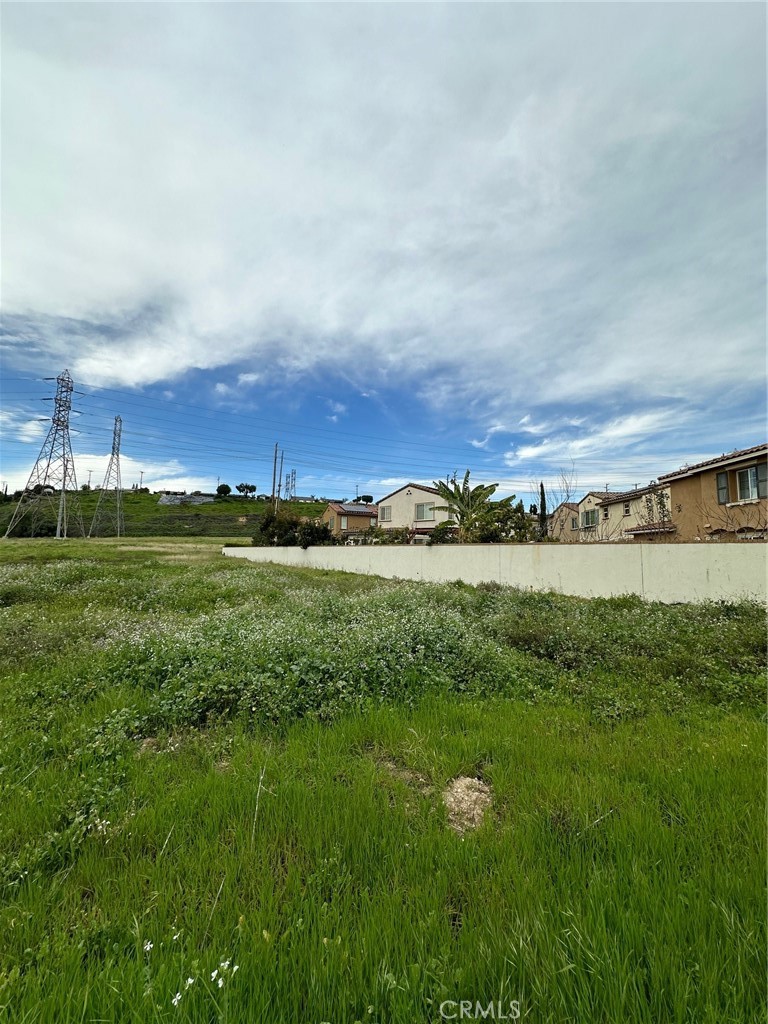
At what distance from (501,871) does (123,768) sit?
273 cm

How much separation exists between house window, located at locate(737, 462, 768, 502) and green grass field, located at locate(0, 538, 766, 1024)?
19.2 metres

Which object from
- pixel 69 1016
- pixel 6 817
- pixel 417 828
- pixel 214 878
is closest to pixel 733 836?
pixel 417 828

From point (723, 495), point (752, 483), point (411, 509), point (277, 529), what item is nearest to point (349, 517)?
point (411, 509)

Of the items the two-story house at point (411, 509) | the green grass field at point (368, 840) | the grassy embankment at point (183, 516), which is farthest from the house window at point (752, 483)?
the grassy embankment at point (183, 516)

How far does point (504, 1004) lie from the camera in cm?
153

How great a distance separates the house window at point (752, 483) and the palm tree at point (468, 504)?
10.6m

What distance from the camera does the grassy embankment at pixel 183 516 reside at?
204 feet

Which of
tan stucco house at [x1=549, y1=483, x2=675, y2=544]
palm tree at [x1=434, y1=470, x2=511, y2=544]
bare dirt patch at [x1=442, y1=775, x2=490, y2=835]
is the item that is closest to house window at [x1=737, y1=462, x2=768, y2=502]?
tan stucco house at [x1=549, y1=483, x2=675, y2=544]

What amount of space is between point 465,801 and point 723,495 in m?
24.7

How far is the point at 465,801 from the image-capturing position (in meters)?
2.95

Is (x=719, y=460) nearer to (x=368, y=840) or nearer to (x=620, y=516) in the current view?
(x=620, y=516)

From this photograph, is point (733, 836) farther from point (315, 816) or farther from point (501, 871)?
point (315, 816)

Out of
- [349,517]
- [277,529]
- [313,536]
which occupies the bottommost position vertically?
[313,536]

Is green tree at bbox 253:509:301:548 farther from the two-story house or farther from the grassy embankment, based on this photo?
the grassy embankment
